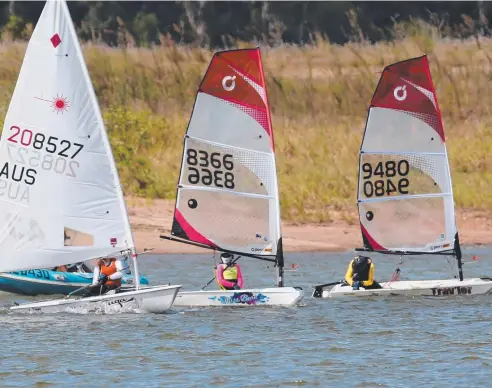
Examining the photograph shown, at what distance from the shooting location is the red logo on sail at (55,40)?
19.2m

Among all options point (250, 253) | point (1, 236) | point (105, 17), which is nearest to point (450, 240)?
point (250, 253)

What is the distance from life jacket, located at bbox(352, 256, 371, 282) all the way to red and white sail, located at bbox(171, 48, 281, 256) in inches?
72.3

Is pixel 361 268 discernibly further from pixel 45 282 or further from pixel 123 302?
pixel 45 282

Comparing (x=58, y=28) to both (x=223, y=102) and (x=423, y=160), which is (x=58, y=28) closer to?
(x=223, y=102)

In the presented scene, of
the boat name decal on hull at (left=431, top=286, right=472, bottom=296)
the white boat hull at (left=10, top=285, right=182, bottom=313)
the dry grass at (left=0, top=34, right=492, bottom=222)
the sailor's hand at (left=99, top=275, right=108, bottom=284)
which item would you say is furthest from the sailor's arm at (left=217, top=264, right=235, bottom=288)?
the dry grass at (left=0, top=34, right=492, bottom=222)

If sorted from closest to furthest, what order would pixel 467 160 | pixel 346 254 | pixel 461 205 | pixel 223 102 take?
pixel 223 102 < pixel 346 254 < pixel 461 205 < pixel 467 160

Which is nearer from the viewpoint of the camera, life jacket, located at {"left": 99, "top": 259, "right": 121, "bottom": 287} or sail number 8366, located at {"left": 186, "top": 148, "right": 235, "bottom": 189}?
life jacket, located at {"left": 99, "top": 259, "right": 121, "bottom": 287}

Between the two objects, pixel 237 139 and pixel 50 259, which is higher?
pixel 237 139

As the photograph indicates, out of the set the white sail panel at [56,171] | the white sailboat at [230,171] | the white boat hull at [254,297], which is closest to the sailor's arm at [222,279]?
the white sailboat at [230,171]

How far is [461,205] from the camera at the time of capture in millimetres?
32406

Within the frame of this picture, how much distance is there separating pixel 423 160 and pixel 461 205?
908cm

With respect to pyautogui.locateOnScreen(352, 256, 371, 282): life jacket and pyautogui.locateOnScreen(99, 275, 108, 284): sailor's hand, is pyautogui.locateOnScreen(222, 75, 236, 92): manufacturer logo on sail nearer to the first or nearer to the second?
pyautogui.locateOnScreen(99, 275, 108, 284): sailor's hand

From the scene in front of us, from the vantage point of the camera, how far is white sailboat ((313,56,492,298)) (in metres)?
23.5

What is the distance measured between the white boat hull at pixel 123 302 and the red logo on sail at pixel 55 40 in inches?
147
